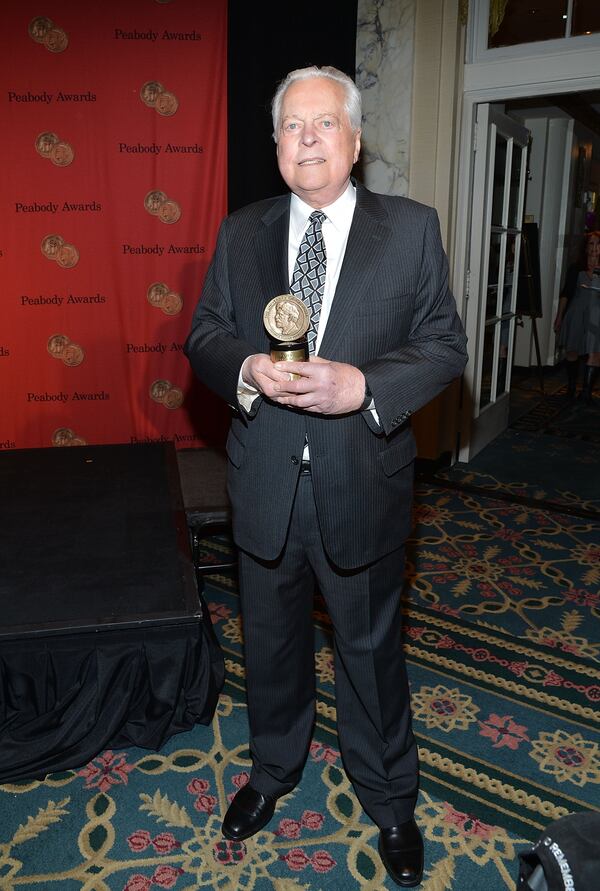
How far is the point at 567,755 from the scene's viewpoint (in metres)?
2.34

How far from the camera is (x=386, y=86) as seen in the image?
450cm

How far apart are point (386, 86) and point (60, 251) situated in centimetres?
219

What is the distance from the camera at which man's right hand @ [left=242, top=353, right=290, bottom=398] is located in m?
1.49

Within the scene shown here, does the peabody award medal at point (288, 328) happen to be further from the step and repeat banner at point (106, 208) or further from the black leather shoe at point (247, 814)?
the step and repeat banner at point (106, 208)

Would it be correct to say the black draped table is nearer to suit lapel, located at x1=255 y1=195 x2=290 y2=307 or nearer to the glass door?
suit lapel, located at x1=255 y1=195 x2=290 y2=307

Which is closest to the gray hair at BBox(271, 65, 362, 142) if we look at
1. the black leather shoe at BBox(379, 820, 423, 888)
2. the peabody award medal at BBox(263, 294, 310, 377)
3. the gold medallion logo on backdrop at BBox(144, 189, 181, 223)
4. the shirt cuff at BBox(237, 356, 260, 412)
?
the peabody award medal at BBox(263, 294, 310, 377)

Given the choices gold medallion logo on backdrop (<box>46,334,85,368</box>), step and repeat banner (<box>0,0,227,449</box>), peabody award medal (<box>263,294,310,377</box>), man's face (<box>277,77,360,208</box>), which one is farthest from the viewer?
gold medallion logo on backdrop (<box>46,334,85,368</box>)

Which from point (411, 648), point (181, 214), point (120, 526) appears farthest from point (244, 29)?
point (411, 648)

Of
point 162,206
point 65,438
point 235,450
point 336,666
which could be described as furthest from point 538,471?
point 235,450

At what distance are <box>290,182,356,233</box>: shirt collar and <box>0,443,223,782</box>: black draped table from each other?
1.13 m

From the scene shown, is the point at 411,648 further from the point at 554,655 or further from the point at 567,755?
the point at 567,755

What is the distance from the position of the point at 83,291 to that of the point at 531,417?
155 inches

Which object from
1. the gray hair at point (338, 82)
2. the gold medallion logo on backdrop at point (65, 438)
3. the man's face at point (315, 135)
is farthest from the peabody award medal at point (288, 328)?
the gold medallion logo on backdrop at point (65, 438)

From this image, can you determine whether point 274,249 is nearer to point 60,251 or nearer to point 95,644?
point 95,644
